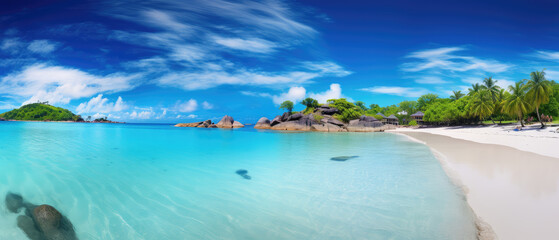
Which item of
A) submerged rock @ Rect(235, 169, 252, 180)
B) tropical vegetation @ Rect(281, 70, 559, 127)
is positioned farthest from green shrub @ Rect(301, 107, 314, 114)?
submerged rock @ Rect(235, 169, 252, 180)

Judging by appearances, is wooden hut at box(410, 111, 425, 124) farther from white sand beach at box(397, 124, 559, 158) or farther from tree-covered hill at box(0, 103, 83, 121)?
tree-covered hill at box(0, 103, 83, 121)

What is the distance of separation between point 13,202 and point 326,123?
43.1m

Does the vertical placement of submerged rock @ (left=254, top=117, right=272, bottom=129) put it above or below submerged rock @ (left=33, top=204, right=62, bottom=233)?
above

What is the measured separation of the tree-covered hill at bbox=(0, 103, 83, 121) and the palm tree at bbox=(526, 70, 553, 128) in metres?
176

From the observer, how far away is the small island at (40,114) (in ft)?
401

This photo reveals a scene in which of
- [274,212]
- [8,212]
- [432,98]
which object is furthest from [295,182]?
[432,98]

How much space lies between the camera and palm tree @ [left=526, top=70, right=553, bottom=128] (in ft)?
84.9

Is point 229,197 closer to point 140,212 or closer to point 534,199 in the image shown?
point 140,212

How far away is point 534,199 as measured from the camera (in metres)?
4.80

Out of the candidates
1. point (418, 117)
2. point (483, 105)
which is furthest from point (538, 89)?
point (418, 117)

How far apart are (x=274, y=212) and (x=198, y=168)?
5.70 m

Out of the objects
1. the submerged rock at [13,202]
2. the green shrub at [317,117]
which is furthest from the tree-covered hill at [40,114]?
the submerged rock at [13,202]

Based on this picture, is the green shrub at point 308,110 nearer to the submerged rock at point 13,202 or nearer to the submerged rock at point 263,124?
the submerged rock at point 263,124

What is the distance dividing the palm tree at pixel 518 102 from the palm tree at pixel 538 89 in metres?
1.58
